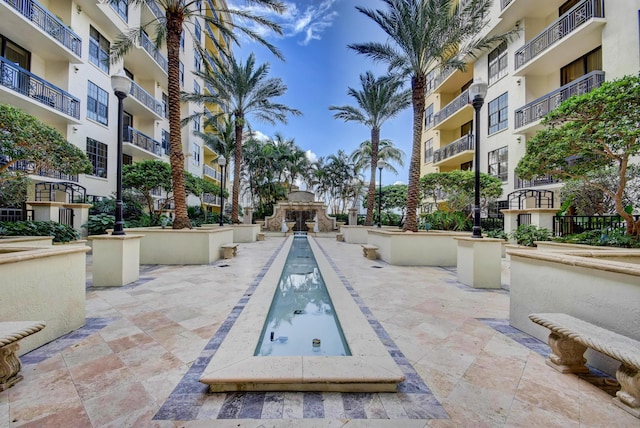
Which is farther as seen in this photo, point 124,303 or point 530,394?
point 124,303

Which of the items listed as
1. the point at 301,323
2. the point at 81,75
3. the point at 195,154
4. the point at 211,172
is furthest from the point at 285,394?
the point at 211,172

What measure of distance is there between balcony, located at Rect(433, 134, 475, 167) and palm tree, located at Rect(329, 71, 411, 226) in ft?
16.8

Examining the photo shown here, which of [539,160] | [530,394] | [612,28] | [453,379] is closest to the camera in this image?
[530,394]

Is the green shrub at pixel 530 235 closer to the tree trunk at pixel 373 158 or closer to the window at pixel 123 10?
the tree trunk at pixel 373 158

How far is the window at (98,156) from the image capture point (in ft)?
48.8

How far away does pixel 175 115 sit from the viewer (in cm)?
948

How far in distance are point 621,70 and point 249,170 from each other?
2809 centimetres

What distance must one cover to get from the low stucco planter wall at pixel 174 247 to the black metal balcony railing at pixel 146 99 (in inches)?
556

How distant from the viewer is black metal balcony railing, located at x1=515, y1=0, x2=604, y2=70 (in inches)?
428

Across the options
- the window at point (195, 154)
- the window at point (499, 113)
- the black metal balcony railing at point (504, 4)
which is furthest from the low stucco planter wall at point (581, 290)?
the window at point (195, 154)

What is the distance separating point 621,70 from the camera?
10.1 m

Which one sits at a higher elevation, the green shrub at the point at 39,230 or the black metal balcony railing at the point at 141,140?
the black metal balcony railing at the point at 141,140

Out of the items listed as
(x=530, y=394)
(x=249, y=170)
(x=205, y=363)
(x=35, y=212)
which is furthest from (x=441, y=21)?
(x=249, y=170)

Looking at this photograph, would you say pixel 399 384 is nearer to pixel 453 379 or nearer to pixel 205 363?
pixel 453 379
